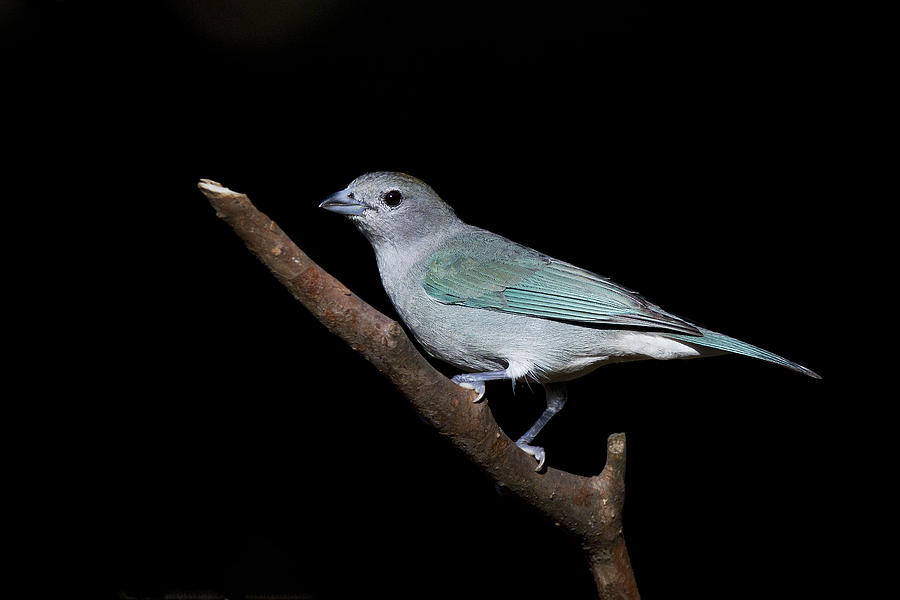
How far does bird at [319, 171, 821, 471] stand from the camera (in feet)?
9.86

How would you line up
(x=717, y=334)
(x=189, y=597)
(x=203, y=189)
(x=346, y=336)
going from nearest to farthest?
(x=203, y=189) < (x=346, y=336) < (x=717, y=334) < (x=189, y=597)

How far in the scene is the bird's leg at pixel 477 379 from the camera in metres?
2.82

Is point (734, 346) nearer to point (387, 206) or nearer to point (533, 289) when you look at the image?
point (533, 289)

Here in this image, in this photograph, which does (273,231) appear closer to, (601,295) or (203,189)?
(203,189)

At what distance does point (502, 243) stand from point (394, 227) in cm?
47

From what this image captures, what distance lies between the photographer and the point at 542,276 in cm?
318

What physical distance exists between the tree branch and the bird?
0.50 feet

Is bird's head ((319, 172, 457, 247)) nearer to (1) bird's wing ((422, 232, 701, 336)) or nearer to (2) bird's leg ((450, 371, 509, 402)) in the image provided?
(1) bird's wing ((422, 232, 701, 336))

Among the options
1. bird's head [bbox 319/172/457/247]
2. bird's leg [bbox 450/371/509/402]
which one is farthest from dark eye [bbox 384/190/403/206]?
bird's leg [bbox 450/371/509/402]

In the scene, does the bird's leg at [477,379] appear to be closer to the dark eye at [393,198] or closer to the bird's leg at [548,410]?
the bird's leg at [548,410]

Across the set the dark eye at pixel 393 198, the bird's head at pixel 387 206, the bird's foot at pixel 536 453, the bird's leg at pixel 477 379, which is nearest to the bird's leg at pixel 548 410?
the bird's foot at pixel 536 453

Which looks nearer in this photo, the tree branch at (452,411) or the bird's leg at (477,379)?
the tree branch at (452,411)

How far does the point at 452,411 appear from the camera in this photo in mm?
2639

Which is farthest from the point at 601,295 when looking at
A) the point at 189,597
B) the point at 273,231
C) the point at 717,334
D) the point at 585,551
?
the point at 189,597
